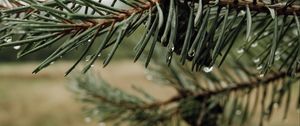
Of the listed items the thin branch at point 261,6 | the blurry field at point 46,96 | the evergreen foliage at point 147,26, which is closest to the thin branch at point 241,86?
the evergreen foliage at point 147,26

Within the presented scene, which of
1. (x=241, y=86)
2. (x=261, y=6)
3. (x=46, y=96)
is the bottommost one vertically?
(x=46, y=96)

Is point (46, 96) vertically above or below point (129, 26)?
below

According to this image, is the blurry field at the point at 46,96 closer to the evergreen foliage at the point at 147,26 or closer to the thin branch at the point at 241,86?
the thin branch at the point at 241,86

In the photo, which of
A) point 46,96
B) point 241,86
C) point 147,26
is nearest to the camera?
point 147,26

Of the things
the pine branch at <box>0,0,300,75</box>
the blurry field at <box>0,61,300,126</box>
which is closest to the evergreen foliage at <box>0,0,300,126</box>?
the pine branch at <box>0,0,300,75</box>

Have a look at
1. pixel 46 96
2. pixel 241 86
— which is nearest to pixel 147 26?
pixel 241 86

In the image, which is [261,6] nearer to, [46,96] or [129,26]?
[129,26]

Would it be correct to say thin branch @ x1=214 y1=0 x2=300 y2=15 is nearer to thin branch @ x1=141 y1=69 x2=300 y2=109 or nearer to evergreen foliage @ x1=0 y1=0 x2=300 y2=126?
evergreen foliage @ x1=0 y1=0 x2=300 y2=126

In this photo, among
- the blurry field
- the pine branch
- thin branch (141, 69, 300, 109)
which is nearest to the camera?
the pine branch

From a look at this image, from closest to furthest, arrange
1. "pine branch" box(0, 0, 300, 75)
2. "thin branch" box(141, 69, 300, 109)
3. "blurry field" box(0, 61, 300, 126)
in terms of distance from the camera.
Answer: "pine branch" box(0, 0, 300, 75) < "thin branch" box(141, 69, 300, 109) < "blurry field" box(0, 61, 300, 126)

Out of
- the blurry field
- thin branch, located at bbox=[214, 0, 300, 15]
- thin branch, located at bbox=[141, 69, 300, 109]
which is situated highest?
thin branch, located at bbox=[214, 0, 300, 15]
